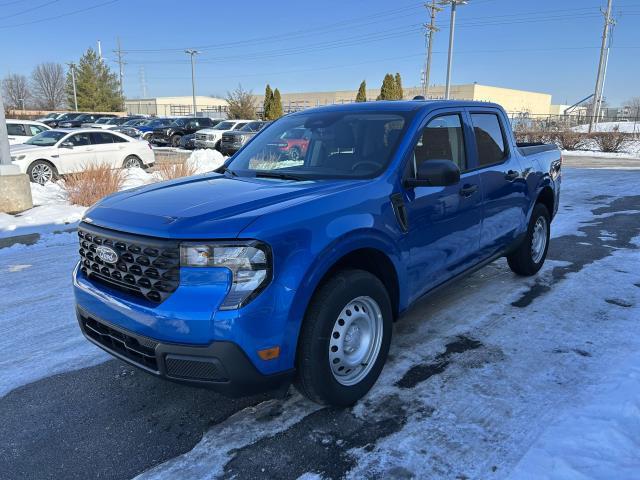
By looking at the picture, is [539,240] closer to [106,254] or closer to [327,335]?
[327,335]

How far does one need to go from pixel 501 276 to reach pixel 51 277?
5.20 meters

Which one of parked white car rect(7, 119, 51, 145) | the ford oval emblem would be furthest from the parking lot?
parked white car rect(7, 119, 51, 145)

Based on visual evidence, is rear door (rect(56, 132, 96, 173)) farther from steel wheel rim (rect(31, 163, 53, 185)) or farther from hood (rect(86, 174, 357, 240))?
hood (rect(86, 174, 357, 240))

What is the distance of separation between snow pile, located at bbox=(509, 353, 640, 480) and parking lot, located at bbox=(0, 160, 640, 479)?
0.03 meters

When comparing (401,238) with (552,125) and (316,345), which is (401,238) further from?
(552,125)

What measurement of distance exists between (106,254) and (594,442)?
2.90 meters

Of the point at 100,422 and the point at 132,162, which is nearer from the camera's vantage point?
the point at 100,422

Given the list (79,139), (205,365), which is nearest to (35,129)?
(79,139)

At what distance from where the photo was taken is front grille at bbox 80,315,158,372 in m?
2.60

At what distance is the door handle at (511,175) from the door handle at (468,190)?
29.5 inches

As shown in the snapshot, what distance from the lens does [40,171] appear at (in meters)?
13.6

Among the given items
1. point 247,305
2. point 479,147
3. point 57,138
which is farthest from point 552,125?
point 247,305

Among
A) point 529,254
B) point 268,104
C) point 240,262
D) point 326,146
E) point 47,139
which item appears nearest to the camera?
point 240,262

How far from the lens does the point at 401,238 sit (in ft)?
10.8
